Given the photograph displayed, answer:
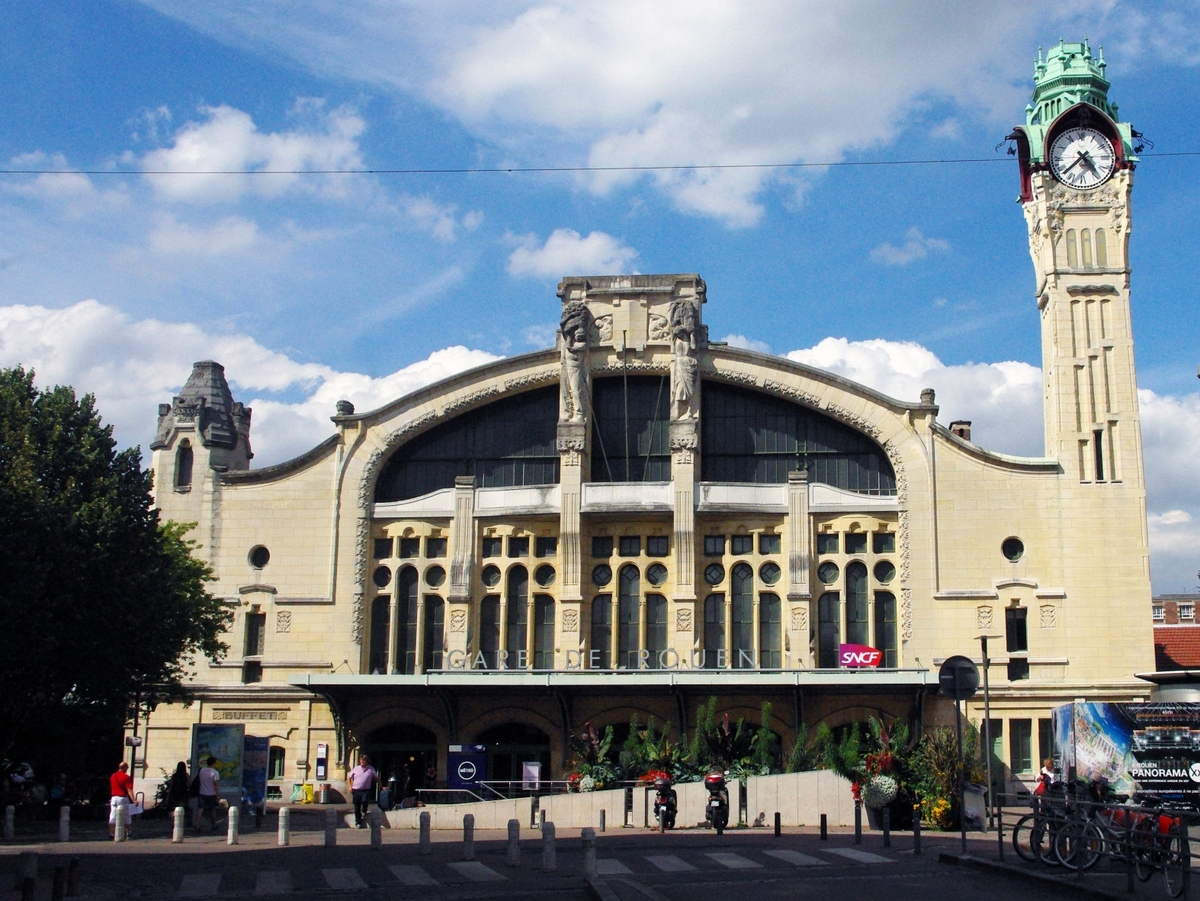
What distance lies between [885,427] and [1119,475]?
7.61m

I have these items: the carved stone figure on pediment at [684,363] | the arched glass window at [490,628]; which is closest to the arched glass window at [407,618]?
the arched glass window at [490,628]

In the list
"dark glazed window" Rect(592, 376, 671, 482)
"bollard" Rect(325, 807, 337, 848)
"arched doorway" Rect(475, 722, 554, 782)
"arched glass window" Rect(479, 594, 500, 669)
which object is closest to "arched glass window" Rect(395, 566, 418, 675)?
"arched glass window" Rect(479, 594, 500, 669)

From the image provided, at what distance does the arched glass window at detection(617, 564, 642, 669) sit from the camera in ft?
147

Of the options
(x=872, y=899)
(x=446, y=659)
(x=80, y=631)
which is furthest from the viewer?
(x=446, y=659)

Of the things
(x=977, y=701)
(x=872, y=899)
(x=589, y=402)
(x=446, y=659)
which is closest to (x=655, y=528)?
(x=589, y=402)

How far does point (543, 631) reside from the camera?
45.4 m

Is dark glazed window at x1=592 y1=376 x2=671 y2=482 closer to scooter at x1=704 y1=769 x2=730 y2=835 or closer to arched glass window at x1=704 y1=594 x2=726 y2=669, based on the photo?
arched glass window at x1=704 y1=594 x2=726 y2=669

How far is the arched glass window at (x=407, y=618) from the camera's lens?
1797 inches

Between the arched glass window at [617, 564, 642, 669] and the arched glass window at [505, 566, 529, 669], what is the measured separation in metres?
3.19

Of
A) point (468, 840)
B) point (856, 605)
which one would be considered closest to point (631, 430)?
point (856, 605)

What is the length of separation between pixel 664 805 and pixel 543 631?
14.8m

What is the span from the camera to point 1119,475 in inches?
1697

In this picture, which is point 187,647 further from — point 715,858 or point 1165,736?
point 1165,736

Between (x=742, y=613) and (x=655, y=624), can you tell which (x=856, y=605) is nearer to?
(x=742, y=613)
